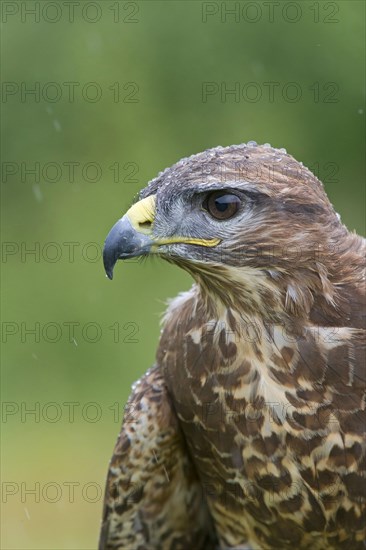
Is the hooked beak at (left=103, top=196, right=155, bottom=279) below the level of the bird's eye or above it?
below

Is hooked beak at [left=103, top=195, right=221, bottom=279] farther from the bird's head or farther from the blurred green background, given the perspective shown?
the blurred green background

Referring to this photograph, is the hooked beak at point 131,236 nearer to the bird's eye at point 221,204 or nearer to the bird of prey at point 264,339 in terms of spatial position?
the bird of prey at point 264,339

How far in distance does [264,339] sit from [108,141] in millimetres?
5294

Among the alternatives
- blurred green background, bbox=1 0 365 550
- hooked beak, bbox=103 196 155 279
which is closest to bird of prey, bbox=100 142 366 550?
hooked beak, bbox=103 196 155 279

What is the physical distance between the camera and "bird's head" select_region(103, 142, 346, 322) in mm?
4328

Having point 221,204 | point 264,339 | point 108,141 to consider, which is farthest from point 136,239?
point 108,141

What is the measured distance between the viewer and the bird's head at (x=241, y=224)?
4328 millimetres

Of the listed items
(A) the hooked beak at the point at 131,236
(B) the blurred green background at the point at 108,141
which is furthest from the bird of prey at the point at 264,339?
(B) the blurred green background at the point at 108,141

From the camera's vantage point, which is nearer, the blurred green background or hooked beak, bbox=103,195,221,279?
hooked beak, bbox=103,195,221,279

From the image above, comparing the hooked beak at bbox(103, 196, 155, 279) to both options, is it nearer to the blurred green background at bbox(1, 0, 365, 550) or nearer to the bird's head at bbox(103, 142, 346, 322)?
the bird's head at bbox(103, 142, 346, 322)

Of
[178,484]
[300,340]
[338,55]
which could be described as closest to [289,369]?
[300,340]

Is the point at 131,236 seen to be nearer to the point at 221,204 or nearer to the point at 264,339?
the point at 221,204

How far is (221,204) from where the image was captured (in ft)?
14.3

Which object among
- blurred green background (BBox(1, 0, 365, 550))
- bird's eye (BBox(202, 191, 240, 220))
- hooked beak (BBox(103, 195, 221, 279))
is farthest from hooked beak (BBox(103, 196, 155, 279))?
blurred green background (BBox(1, 0, 365, 550))
